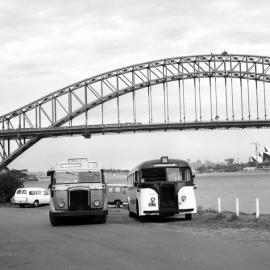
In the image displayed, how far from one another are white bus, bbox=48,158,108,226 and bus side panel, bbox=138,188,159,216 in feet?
4.83

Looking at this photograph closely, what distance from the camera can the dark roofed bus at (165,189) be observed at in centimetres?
2333

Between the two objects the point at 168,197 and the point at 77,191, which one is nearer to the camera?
the point at 77,191

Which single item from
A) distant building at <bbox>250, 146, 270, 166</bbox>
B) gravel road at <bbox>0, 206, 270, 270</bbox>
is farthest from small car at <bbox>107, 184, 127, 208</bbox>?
distant building at <bbox>250, 146, 270, 166</bbox>

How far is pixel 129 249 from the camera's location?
13484mm

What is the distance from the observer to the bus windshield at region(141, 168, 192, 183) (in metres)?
23.9

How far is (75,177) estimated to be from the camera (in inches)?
903

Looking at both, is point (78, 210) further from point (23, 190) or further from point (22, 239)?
point (23, 190)

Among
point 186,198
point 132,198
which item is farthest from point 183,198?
point 132,198

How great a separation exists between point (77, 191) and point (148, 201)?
112 inches

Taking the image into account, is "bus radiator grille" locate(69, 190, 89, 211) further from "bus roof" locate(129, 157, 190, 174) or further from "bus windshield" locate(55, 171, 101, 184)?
"bus roof" locate(129, 157, 190, 174)

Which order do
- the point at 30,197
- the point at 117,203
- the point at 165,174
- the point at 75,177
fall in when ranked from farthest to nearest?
the point at 30,197
the point at 117,203
the point at 165,174
the point at 75,177

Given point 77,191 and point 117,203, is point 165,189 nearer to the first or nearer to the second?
point 77,191

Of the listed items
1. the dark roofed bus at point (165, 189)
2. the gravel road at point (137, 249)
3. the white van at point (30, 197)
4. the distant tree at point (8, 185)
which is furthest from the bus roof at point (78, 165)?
the distant tree at point (8, 185)

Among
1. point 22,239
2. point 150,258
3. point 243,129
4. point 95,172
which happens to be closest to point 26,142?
point 243,129
